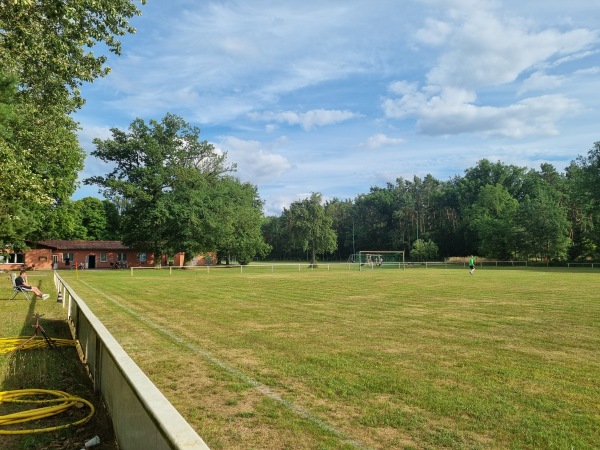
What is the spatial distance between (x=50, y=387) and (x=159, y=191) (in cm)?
5279

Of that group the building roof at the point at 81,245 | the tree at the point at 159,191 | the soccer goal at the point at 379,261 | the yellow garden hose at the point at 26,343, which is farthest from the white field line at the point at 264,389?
the building roof at the point at 81,245

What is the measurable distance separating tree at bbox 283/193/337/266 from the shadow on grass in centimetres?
7492

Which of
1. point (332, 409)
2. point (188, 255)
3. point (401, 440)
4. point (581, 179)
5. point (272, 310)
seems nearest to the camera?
point (401, 440)

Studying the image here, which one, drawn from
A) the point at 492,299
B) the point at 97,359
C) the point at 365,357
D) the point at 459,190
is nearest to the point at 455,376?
the point at 365,357

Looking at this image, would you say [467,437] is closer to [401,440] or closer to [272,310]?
[401,440]

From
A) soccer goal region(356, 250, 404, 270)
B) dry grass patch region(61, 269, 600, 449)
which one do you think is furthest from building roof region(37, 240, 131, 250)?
dry grass patch region(61, 269, 600, 449)

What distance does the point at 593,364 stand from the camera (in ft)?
24.3

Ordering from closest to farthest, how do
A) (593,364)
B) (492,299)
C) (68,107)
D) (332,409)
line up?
(332,409) → (593,364) → (492,299) → (68,107)

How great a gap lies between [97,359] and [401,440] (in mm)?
4222

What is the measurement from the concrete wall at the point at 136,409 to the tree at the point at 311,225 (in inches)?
3168

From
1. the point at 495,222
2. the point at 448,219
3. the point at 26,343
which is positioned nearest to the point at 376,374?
the point at 26,343

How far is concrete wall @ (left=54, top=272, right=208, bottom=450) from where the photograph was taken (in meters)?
2.58

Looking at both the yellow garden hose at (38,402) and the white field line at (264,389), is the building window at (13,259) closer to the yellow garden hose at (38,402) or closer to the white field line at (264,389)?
the white field line at (264,389)

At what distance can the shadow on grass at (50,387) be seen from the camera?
475 centimetres
